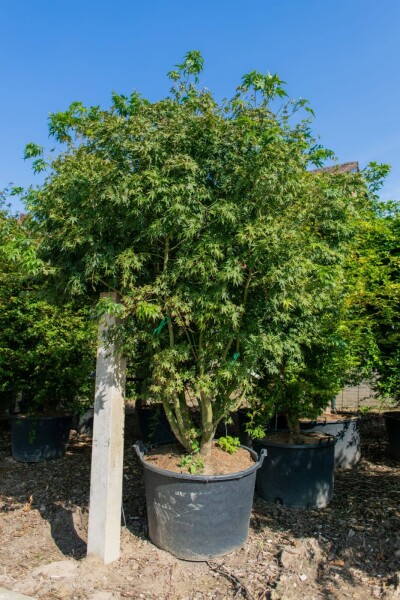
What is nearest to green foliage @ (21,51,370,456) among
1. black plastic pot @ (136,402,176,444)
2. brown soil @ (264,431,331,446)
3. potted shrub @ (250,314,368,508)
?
potted shrub @ (250,314,368,508)

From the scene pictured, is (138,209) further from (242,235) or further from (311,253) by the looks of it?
(311,253)

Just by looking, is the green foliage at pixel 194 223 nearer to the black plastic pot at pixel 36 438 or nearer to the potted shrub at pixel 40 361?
the potted shrub at pixel 40 361

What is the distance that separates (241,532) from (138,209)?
93.9 inches

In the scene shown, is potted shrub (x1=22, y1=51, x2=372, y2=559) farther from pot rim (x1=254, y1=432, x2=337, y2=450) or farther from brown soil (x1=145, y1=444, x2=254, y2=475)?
pot rim (x1=254, y1=432, x2=337, y2=450)

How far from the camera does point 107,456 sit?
3.10 meters

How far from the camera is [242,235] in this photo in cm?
278

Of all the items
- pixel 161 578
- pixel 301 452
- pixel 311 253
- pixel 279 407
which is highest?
pixel 311 253

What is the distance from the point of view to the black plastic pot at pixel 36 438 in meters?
5.48

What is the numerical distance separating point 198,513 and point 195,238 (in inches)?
74.0

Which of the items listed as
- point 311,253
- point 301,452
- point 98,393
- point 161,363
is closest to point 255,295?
point 311,253

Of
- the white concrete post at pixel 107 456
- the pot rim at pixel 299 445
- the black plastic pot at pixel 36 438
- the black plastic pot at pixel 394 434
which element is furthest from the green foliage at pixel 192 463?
the black plastic pot at pixel 394 434

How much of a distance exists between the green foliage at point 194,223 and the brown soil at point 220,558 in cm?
94

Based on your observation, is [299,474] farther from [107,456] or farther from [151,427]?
[151,427]

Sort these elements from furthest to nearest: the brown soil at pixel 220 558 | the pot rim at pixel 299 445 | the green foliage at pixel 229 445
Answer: the pot rim at pixel 299 445 → the green foliage at pixel 229 445 → the brown soil at pixel 220 558
